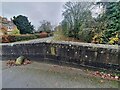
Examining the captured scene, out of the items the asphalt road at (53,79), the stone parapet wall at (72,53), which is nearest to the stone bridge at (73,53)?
the stone parapet wall at (72,53)

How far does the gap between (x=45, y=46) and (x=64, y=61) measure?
1189 mm

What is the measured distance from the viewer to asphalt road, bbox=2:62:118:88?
406 cm

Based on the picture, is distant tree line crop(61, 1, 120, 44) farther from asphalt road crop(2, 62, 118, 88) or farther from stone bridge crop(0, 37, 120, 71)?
asphalt road crop(2, 62, 118, 88)

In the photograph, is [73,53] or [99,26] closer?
[73,53]

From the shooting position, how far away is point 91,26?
7.23m

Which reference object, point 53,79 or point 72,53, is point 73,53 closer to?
point 72,53

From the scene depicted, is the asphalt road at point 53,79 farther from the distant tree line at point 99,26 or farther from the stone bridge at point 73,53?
the distant tree line at point 99,26

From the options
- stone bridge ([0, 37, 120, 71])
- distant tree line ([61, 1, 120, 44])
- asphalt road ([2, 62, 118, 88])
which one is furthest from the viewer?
distant tree line ([61, 1, 120, 44])

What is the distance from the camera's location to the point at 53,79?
4.52 metres

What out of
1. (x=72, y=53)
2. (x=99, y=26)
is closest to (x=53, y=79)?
(x=72, y=53)

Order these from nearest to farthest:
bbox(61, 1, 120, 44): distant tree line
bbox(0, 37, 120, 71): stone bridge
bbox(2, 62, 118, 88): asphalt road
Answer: bbox(2, 62, 118, 88): asphalt road < bbox(0, 37, 120, 71): stone bridge < bbox(61, 1, 120, 44): distant tree line

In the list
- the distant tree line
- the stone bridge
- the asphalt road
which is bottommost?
the asphalt road

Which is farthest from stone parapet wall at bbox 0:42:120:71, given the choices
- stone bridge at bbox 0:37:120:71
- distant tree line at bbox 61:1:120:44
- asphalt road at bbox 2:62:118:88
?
distant tree line at bbox 61:1:120:44

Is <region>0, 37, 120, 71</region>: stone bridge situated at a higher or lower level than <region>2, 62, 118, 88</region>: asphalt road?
higher
